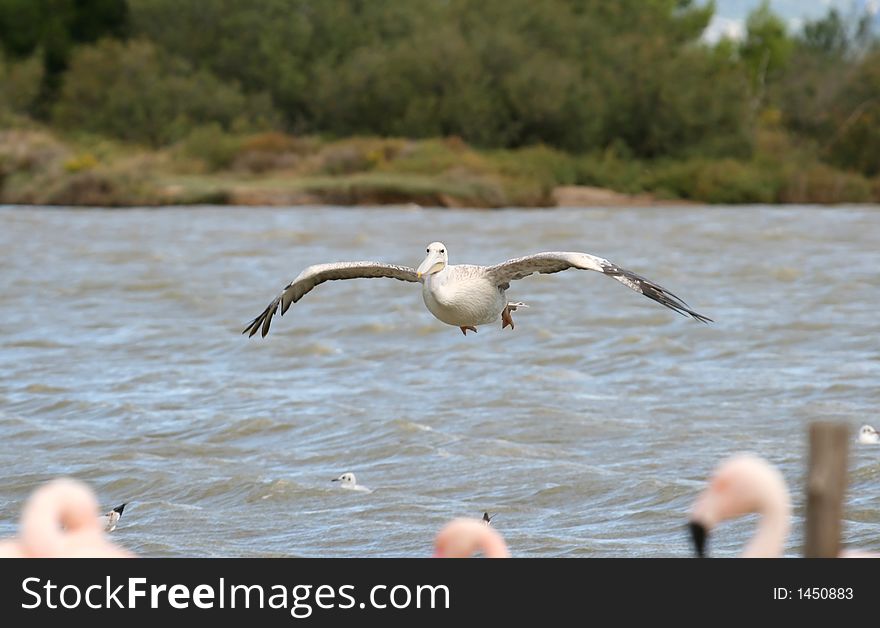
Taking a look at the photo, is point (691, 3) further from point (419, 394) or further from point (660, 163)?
point (419, 394)

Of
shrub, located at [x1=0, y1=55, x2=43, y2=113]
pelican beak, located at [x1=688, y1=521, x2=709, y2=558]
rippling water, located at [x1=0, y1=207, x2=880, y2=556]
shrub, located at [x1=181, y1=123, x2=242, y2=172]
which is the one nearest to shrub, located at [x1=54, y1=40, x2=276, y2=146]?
shrub, located at [x1=0, y1=55, x2=43, y2=113]

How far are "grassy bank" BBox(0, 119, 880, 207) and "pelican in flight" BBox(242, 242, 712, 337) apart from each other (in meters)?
38.2

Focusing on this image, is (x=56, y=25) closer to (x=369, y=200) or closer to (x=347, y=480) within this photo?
(x=369, y=200)

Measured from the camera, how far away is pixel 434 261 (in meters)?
9.98

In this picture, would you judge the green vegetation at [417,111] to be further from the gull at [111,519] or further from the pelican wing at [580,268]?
the pelican wing at [580,268]

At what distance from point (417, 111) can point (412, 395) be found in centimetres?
4066

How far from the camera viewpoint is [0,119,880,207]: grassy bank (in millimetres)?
49594

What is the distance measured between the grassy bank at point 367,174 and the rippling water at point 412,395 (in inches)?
667

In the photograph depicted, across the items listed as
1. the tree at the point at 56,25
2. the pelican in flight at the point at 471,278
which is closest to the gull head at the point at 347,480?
the pelican in flight at the point at 471,278

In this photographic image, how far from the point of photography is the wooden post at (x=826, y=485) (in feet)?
17.0

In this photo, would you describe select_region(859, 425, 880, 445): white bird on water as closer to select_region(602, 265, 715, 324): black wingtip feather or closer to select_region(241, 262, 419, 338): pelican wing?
select_region(602, 265, 715, 324): black wingtip feather

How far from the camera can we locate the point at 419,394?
17.8 m

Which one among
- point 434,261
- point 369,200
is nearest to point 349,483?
point 434,261
